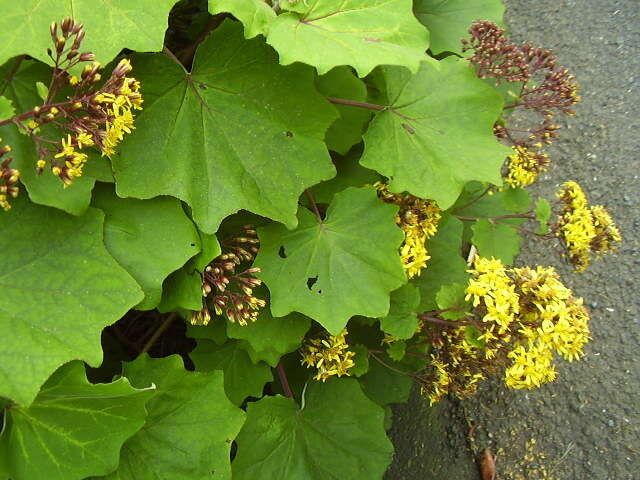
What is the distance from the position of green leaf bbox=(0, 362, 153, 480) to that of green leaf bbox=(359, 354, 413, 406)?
1097mm

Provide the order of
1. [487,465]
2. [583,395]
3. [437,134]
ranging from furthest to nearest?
[583,395]
[487,465]
[437,134]

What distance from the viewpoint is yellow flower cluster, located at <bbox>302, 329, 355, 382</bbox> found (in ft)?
6.50

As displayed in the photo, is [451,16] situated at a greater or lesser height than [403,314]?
greater

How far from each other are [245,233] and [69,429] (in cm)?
76

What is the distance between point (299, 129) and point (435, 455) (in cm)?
184

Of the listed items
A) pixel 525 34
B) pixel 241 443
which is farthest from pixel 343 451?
pixel 525 34

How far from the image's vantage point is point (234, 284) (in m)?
1.94

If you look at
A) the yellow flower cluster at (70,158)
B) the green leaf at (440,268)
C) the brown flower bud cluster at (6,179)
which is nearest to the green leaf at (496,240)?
the green leaf at (440,268)

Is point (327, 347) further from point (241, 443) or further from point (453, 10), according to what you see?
point (453, 10)

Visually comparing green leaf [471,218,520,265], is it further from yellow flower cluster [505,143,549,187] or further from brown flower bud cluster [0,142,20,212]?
brown flower bud cluster [0,142,20,212]

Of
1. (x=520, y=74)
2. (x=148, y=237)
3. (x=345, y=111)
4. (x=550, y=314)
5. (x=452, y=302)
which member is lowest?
(x=452, y=302)

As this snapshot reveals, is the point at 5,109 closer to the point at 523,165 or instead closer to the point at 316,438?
the point at 316,438

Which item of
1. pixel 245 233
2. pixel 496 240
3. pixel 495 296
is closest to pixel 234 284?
pixel 245 233

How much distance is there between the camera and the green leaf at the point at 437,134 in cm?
189
